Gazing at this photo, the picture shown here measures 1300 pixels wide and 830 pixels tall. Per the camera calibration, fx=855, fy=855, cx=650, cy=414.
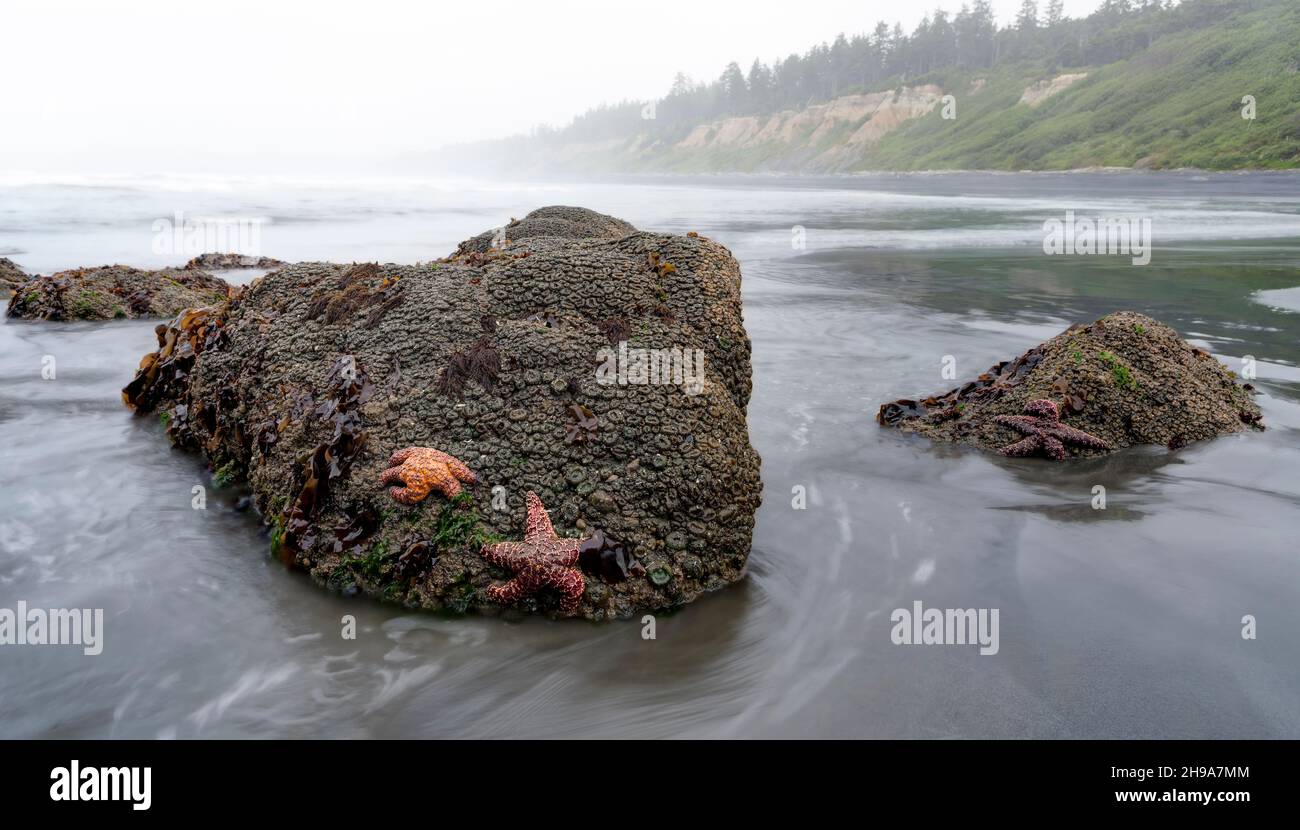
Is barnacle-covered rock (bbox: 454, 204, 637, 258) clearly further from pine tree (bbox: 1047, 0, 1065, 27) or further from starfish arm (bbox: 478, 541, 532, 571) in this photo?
pine tree (bbox: 1047, 0, 1065, 27)

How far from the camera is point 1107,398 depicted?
7215 mm

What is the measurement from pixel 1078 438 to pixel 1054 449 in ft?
0.90

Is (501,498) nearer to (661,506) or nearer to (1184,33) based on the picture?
(661,506)

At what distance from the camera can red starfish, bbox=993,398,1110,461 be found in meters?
6.80

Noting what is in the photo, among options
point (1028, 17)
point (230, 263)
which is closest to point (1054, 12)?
point (1028, 17)

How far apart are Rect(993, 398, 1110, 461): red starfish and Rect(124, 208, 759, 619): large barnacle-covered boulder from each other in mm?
2668

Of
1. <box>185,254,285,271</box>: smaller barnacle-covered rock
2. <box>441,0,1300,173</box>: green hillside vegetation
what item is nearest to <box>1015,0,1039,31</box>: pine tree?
<box>441,0,1300,173</box>: green hillside vegetation

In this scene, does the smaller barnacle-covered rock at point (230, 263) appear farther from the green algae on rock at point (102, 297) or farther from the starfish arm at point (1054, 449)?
the starfish arm at point (1054, 449)

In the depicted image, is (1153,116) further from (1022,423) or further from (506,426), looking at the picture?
(506,426)

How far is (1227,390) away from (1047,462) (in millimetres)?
2522
